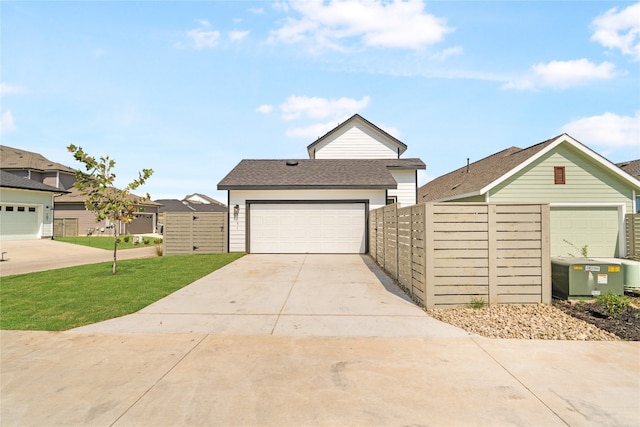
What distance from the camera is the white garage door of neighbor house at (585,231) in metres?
11.9

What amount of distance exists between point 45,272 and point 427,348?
1285cm

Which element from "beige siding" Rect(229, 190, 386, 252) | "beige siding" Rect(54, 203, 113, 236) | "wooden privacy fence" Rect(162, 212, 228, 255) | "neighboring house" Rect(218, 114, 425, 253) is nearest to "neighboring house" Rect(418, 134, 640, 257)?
"beige siding" Rect(229, 190, 386, 252)

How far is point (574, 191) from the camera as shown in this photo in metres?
12.4

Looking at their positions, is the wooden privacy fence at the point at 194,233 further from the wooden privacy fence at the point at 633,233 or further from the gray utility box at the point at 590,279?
the wooden privacy fence at the point at 633,233

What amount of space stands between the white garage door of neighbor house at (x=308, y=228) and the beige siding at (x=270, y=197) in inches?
14.1

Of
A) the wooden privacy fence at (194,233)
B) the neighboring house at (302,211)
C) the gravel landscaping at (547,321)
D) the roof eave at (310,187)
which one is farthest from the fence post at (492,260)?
the wooden privacy fence at (194,233)

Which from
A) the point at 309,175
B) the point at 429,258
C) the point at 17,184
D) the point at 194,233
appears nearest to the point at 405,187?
the point at 309,175

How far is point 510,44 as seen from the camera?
9.57 m

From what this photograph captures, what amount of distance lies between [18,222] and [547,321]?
30867mm

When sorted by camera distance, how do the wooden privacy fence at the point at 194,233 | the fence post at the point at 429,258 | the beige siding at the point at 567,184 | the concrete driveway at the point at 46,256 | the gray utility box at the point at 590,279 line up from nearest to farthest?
the fence post at the point at 429,258, the gray utility box at the point at 590,279, the beige siding at the point at 567,184, the concrete driveway at the point at 46,256, the wooden privacy fence at the point at 194,233

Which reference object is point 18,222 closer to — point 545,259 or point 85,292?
point 85,292

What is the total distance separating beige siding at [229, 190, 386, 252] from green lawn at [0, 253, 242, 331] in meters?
3.14

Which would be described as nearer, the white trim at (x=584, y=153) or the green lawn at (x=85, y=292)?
the green lawn at (x=85, y=292)

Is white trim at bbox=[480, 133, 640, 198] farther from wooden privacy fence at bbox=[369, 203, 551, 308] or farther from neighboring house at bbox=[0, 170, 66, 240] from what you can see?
neighboring house at bbox=[0, 170, 66, 240]
